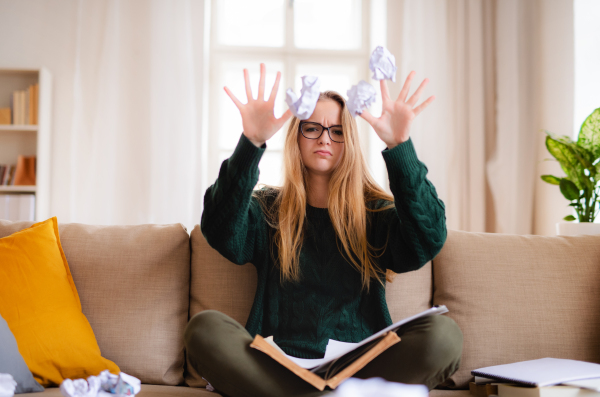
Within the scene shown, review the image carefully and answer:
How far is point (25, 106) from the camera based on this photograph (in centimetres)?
294

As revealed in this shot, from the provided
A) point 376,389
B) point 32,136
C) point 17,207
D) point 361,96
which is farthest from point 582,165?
point 32,136

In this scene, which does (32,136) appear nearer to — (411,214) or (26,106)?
(26,106)

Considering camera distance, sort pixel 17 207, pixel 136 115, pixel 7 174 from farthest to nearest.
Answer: pixel 136 115
pixel 7 174
pixel 17 207

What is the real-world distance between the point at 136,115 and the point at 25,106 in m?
0.66

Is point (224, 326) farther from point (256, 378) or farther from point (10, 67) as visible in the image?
point (10, 67)

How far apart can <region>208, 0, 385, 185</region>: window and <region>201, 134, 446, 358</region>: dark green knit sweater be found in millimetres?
1860

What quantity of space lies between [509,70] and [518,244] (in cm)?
193

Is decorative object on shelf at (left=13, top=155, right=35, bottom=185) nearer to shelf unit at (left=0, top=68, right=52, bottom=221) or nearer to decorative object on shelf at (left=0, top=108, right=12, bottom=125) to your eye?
shelf unit at (left=0, top=68, right=52, bottom=221)

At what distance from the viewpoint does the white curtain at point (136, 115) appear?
9.87ft

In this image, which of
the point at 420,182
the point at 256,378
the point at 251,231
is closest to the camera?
the point at 256,378

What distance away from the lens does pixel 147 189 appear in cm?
302

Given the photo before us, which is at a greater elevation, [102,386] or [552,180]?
[552,180]

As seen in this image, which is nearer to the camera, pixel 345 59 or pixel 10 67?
pixel 10 67

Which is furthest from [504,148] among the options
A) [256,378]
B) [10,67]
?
[10,67]
